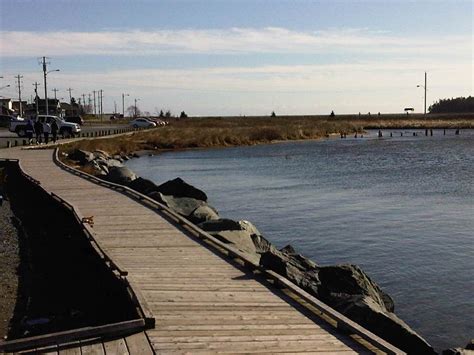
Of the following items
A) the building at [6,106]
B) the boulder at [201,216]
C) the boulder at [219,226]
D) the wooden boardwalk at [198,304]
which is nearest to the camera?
the wooden boardwalk at [198,304]

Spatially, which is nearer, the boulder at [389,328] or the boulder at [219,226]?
the boulder at [389,328]

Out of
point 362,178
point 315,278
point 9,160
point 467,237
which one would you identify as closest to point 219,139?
point 362,178

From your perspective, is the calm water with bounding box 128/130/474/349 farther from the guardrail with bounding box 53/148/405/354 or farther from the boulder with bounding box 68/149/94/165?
the boulder with bounding box 68/149/94/165

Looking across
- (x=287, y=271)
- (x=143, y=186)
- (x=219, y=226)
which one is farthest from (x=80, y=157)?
(x=287, y=271)

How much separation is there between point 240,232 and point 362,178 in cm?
2026

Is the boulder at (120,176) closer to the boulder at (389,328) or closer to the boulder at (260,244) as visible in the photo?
the boulder at (260,244)

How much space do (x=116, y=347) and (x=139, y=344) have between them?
233mm

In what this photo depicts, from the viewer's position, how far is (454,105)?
625ft

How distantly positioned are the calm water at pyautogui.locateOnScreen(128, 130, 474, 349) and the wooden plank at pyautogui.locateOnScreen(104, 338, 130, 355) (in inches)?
215

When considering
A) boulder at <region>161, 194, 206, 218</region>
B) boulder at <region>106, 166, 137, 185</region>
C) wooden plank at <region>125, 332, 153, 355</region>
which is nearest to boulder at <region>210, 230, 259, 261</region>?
Answer: boulder at <region>161, 194, 206, 218</region>

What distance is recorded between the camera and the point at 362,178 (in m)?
32.9

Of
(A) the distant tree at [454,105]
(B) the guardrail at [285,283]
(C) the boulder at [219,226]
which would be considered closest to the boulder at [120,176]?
(B) the guardrail at [285,283]

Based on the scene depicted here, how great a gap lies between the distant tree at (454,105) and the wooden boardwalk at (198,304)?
183368mm

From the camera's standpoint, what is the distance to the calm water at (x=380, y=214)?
12242 mm
